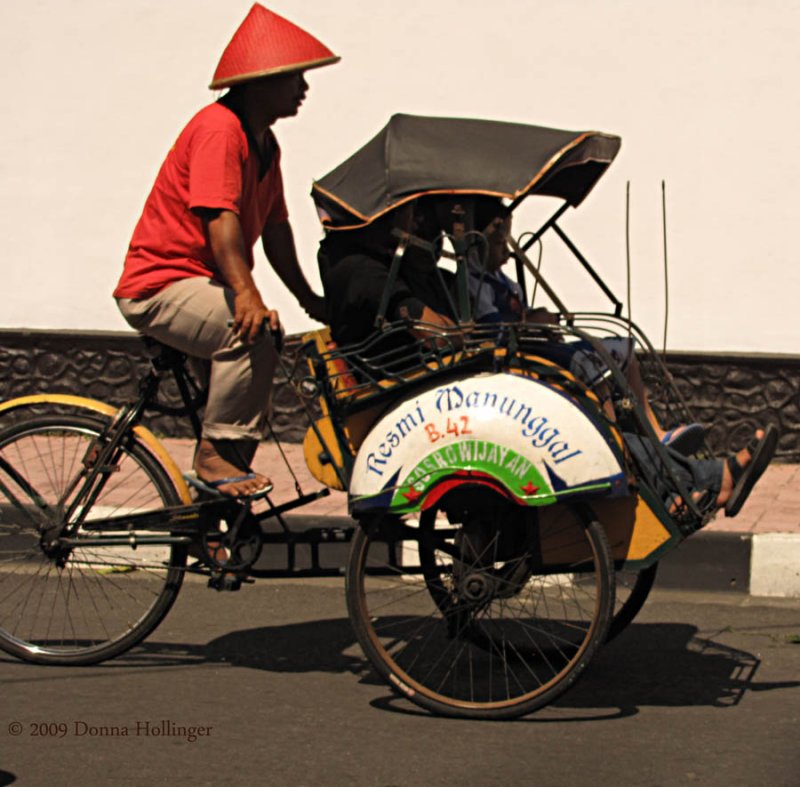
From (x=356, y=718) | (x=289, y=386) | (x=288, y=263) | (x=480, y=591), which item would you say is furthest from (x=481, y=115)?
(x=356, y=718)

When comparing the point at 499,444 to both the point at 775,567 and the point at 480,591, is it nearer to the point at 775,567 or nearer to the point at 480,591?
the point at 480,591

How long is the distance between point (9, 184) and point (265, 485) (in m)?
5.20

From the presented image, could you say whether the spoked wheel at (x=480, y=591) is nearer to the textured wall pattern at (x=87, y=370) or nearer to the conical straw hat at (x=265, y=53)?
the conical straw hat at (x=265, y=53)

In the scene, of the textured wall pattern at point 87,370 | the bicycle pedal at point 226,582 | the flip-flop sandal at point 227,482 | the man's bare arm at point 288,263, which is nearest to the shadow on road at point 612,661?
the bicycle pedal at point 226,582

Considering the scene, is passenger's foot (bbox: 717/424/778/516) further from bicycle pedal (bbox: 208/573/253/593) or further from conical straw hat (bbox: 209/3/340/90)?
conical straw hat (bbox: 209/3/340/90)

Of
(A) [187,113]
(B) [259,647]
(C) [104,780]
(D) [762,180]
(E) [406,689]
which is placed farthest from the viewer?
(A) [187,113]

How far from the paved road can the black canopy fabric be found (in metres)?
1.44

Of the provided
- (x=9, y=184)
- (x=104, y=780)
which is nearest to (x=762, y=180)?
(x=9, y=184)

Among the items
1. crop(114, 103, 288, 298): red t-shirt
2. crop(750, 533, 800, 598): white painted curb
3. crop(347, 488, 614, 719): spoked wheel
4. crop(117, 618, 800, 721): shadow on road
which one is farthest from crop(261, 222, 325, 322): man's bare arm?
crop(750, 533, 800, 598): white painted curb

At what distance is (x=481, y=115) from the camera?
9203 millimetres

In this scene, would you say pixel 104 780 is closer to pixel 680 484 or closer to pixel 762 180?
pixel 680 484

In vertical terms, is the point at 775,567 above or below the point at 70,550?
below

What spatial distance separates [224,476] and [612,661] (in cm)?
140

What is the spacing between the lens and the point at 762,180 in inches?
352
